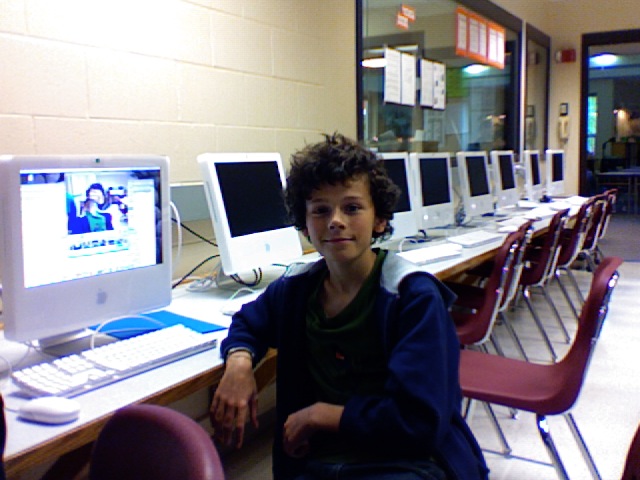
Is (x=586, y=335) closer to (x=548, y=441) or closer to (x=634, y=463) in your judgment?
→ (x=548, y=441)

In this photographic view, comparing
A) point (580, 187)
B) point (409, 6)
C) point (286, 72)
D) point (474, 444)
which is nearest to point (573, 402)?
point (474, 444)

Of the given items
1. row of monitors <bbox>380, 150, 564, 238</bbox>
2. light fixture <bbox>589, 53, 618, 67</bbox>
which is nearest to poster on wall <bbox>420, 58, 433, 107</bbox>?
row of monitors <bbox>380, 150, 564, 238</bbox>

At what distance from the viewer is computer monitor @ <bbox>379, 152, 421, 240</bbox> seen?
314 centimetres

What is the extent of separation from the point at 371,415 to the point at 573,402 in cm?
86

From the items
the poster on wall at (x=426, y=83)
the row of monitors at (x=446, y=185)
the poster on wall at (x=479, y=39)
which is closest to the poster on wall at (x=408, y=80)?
the poster on wall at (x=426, y=83)

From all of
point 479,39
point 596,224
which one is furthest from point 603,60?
point 596,224

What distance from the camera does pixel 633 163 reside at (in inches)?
450

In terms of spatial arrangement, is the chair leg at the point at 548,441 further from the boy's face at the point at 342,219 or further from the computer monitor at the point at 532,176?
the computer monitor at the point at 532,176

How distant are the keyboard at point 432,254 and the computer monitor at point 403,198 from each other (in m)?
0.18

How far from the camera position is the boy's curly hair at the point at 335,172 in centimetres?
139

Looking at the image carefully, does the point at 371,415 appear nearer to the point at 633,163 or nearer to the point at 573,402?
the point at 573,402

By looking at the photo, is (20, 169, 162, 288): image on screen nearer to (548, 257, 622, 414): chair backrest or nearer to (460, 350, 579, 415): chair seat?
(460, 350, 579, 415): chair seat

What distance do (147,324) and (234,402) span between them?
0.53m

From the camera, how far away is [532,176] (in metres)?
5.76
